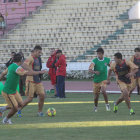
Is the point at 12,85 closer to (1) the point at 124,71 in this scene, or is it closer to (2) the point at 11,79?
(2) the point at 11,79

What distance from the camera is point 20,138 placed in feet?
34.4

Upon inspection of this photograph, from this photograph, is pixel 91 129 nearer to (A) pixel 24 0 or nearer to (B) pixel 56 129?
(B) pixel 56 129

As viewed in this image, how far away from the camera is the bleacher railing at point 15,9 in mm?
44062

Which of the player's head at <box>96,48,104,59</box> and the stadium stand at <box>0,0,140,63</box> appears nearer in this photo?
the player's head at <box>96,48,104,59</box>

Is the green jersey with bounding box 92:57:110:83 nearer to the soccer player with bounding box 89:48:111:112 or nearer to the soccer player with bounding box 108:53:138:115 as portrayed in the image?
the soccer player with bounding box 89:48:111:112

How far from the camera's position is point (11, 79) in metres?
13.2

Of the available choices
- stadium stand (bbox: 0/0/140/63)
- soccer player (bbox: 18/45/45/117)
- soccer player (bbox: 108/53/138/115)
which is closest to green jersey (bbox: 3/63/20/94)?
soccer player (bbox: 18/45/45/117)

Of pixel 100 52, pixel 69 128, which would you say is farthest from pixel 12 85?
pixel 100 52

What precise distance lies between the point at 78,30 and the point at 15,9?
8.65 m

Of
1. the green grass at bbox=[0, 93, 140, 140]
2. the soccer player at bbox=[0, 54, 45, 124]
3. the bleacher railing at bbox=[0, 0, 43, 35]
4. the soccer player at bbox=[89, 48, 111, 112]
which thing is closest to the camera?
the green grass at bbox=[0, 93, 140, 140]

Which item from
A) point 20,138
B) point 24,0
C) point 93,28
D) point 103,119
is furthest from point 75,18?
point 20,138

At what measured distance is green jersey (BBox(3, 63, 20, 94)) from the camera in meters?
13.1

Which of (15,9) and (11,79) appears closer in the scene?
(11,79)

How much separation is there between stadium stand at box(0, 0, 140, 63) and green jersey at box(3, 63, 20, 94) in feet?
72.6
